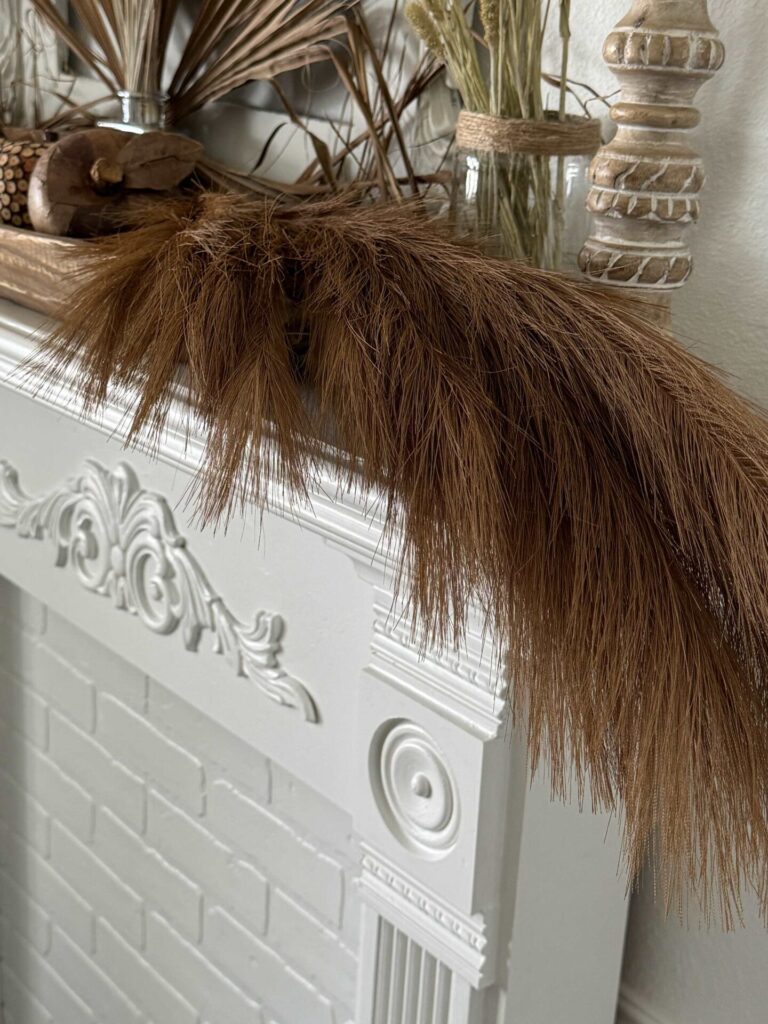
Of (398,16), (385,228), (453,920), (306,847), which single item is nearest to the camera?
(385,228)

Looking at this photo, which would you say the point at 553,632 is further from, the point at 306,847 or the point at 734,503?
the point at 306,847

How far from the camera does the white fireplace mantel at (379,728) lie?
667mm

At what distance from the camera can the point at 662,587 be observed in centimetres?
47

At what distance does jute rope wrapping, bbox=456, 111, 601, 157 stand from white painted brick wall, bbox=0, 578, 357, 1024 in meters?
0.62

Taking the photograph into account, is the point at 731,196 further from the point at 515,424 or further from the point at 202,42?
the point at 202,42

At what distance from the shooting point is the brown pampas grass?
47 cm

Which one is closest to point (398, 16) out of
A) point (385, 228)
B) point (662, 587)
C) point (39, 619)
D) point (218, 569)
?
point (385, 228)

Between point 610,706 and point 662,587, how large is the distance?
0.06m

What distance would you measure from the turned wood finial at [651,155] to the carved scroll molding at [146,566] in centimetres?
38

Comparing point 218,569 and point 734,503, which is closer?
point 734,503

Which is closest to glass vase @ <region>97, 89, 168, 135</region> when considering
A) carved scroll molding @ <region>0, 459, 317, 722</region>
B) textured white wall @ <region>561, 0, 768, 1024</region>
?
carved scroll molding @ <region>0, 459, 317, 722</region>

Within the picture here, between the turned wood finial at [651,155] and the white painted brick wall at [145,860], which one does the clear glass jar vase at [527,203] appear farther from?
the white painted brick wall at [145,860]

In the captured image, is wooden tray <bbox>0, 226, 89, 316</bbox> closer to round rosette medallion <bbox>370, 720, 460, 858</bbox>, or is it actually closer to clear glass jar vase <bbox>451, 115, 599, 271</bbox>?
clear glass jar vase <bbox>451, 115, 599, 271</bbox>

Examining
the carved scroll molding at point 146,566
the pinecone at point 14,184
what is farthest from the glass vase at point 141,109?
the carved scroll molding at point 146,566
